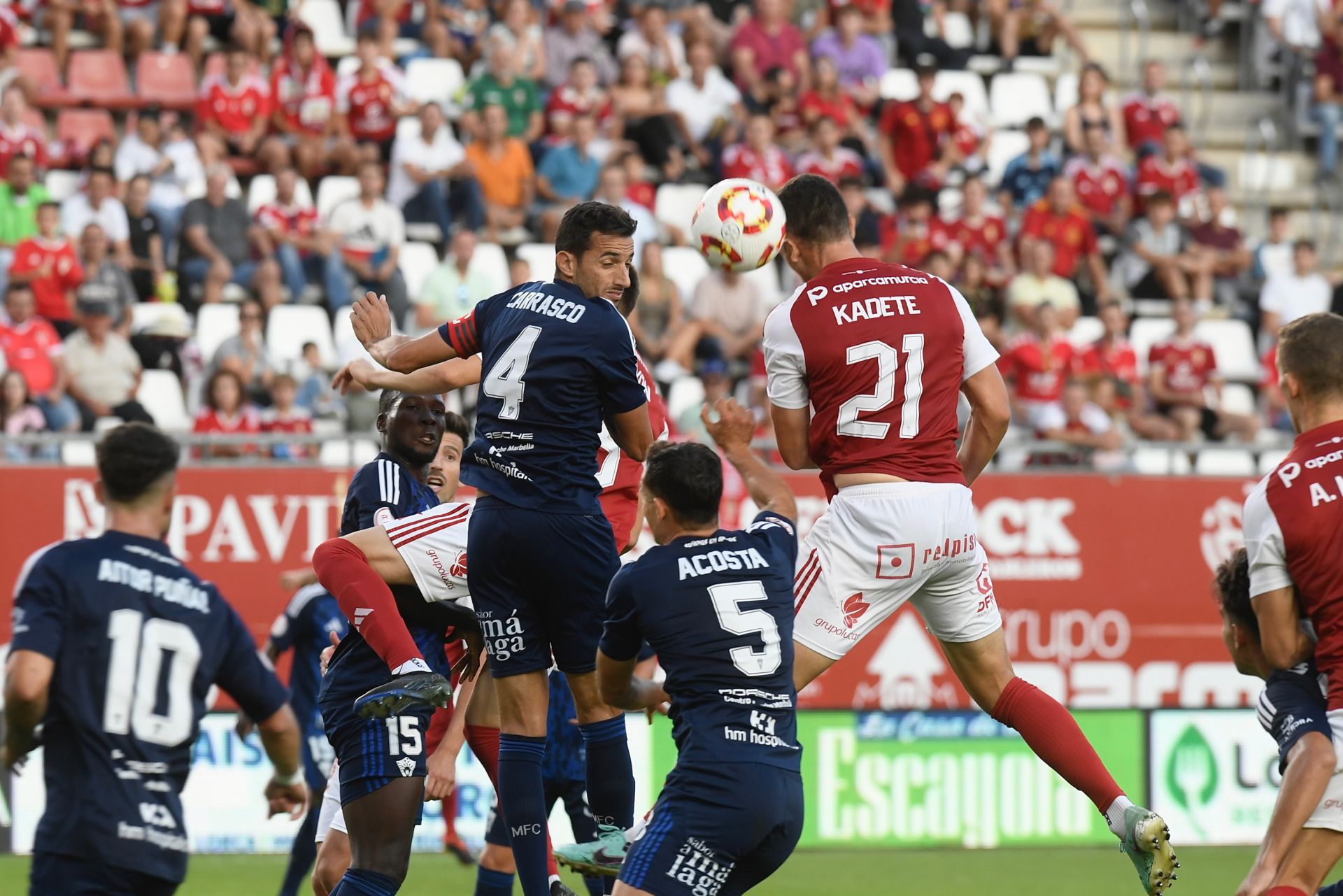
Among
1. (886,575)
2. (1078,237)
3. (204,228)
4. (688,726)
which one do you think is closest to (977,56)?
(1078,237)

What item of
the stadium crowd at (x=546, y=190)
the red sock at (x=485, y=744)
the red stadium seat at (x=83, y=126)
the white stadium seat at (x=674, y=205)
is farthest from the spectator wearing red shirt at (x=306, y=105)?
the red sock at (x=485, y=744)

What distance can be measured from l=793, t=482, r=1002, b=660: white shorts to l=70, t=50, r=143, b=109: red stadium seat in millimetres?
12746

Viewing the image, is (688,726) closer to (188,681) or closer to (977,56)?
(188,681)

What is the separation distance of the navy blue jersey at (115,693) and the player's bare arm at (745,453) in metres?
1.94

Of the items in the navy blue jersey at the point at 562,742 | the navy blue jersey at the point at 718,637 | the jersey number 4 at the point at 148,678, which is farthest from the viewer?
the navy blue jersey at the point at 562,742

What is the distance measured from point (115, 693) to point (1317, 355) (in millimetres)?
4115

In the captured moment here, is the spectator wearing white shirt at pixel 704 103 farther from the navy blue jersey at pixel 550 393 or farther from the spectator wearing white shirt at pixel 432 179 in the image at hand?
the navy blue jersey at pixel 550 393

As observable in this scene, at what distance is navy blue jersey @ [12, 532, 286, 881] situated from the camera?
505cm

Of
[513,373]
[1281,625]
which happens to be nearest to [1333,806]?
[1281,625]

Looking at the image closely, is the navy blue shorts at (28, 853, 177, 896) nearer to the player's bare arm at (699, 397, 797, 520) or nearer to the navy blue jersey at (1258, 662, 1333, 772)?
the player's bare arm at (699, 397, 797, 520)

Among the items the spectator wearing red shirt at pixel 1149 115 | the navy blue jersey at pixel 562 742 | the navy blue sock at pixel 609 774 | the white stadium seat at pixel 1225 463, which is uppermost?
the spectator wearing red shirt at pixel 1149 115

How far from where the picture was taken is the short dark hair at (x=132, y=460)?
17.0 ft

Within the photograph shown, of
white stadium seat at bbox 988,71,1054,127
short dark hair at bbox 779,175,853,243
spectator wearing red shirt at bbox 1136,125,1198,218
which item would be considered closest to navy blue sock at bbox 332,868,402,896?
short dark hair at bbox 779,175,853,243

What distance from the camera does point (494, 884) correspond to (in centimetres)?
754
